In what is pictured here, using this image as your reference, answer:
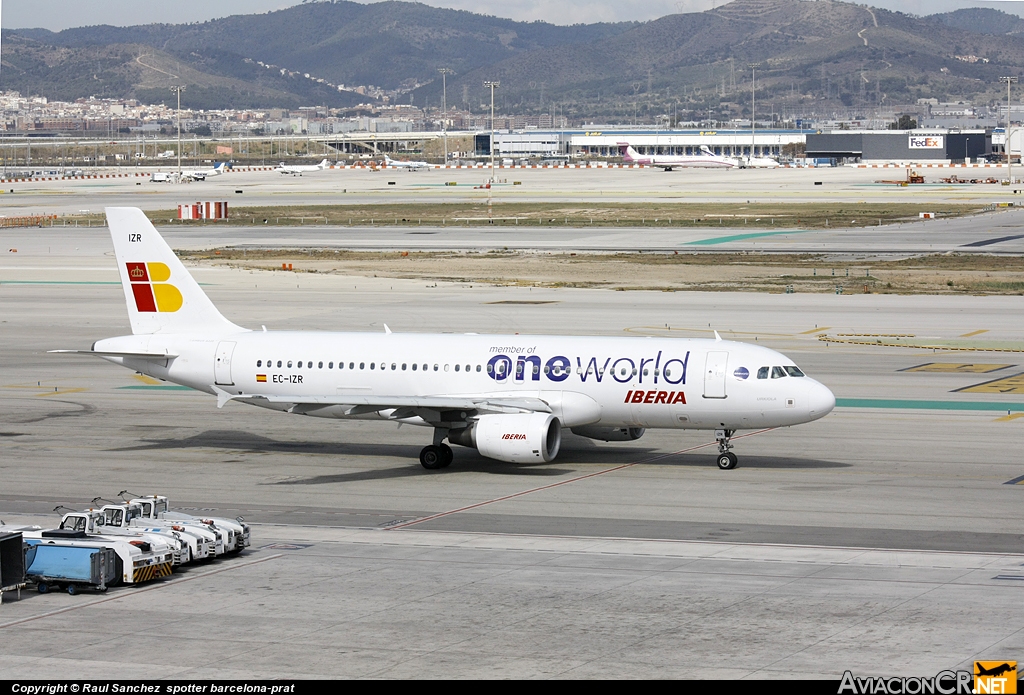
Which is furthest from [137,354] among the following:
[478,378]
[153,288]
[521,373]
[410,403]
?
[521,373]

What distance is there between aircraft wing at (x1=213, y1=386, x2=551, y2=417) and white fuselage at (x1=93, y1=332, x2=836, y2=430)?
0.22 m

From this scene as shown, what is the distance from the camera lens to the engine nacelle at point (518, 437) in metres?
38.8

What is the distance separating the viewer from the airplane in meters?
39.5

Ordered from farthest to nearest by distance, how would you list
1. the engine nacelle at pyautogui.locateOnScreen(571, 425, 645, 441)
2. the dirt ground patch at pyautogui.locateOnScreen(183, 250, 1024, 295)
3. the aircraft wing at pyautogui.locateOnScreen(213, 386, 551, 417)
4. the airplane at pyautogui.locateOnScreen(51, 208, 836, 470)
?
the dirt ground patch at pyautogui.locateOnScreen(183, 250, 1024, 295), the engine nacelle at pyautogui.locateOnScreen(571, 425, 645, 441), the aircraft wing at pyautogui.locateOnScreen(213, 386, 551, 417), the airplane at pyautogui.locateOnScreen(51, 208, 836, 470)

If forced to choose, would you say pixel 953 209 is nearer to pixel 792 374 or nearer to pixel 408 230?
pixel 408 230

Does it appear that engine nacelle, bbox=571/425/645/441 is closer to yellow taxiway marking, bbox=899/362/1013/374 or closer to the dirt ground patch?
yellow taxiway marking, bbox=899/362/1013/374

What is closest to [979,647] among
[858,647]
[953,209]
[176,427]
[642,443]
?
[858,647]

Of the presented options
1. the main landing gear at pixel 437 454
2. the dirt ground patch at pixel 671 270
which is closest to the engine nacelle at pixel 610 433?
the main landing gear at pixel 437 454

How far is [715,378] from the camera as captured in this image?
130 ft

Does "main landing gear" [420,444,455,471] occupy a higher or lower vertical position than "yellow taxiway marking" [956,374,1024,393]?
lower

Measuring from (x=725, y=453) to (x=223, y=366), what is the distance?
16.9 metres

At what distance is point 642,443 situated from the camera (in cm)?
4553

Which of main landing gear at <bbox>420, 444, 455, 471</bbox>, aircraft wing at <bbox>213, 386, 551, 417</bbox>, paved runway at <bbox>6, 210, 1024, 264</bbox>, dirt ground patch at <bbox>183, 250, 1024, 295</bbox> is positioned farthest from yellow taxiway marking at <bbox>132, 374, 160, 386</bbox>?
paved runway at <bbox>6, 210, 1024, 264</bbox>

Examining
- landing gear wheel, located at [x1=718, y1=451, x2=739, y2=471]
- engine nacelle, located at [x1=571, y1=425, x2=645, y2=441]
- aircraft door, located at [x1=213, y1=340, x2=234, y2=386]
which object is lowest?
landing gear wheel, located at [x1=718, y1=451, x2=739, y2=471]
